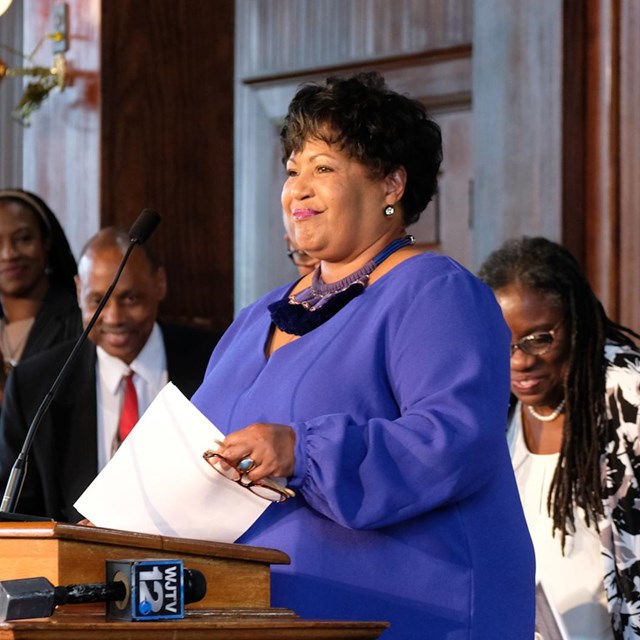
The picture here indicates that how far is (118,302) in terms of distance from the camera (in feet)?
13.2

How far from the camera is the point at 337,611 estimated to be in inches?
81.4

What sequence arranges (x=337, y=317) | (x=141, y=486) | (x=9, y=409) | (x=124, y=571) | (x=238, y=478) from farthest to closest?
(x=9, y=409)
(x=337, y=317)
(x=141, y=486)
(x=238, y=478)
(x=124, y=571)

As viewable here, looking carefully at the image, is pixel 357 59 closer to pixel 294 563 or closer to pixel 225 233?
pixel 225 233

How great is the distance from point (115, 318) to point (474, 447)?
7.06ft

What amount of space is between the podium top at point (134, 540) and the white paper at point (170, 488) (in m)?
0.19

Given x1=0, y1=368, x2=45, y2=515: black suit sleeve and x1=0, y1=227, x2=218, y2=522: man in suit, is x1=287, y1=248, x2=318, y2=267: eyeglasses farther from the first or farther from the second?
x1=0, y1=368, x2=45, y2=515: black suit sleeve

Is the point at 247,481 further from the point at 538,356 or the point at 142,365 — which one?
the point at 142,365

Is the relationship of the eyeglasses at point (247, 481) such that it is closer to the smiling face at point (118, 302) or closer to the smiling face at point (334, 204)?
the smiling face at point (334, 204)

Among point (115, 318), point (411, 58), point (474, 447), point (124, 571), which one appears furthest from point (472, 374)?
point (411, 58)

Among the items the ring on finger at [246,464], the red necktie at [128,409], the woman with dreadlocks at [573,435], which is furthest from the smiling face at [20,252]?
the ring on finger at [246,464]

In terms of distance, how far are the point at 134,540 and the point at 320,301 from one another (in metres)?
0.71

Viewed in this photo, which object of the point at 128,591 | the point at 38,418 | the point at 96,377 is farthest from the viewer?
the point at 96,377

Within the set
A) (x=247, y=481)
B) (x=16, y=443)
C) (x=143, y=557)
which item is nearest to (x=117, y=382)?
(x=16, y=443)

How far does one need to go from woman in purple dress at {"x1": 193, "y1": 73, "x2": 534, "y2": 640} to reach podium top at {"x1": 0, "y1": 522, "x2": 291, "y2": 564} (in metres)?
0.12
